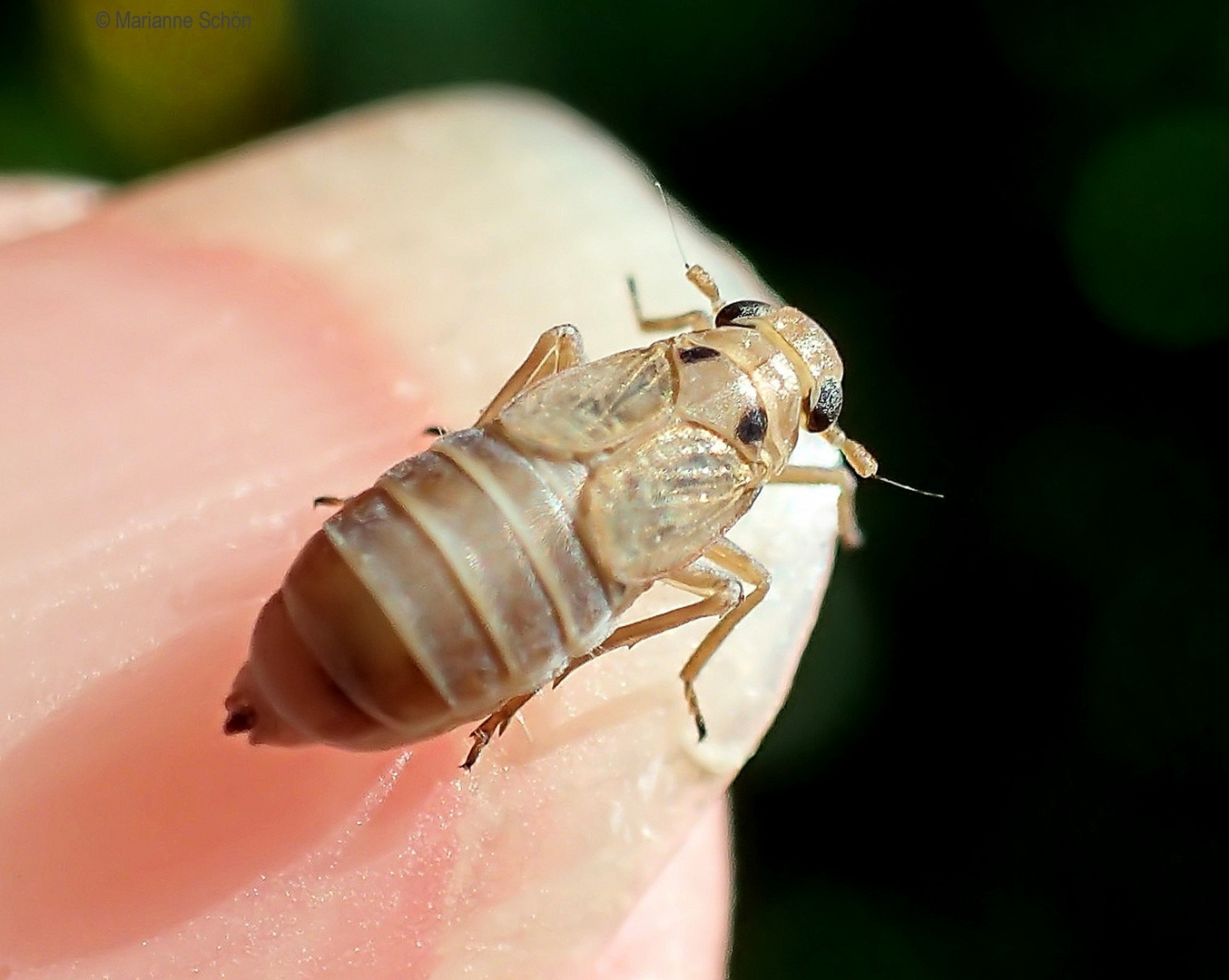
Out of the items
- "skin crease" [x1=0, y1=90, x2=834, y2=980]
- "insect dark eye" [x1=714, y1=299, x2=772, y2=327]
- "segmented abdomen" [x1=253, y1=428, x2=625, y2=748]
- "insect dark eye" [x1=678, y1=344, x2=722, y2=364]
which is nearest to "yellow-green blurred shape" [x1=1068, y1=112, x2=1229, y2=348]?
"skin crease" [x1=0, y1=90, x2=834, y2=980]

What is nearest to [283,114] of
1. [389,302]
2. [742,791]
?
[389,302]

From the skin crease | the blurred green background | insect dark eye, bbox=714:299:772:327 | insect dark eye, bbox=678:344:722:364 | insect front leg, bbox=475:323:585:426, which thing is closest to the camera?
the skin crease

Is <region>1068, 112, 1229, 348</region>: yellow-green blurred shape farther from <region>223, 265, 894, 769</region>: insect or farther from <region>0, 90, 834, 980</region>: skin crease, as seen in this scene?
<region>223, 265, 894, 769</region>: insect

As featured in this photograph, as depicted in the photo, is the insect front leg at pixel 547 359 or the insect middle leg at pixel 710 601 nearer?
the insect middle leg at pixel 710 601

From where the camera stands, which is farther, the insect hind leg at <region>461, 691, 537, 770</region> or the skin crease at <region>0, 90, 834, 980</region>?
the insect hind leg at <region>461, 691, 537, 770</region>

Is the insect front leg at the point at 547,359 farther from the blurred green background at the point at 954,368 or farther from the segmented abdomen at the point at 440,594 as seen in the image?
the blurred green background at the point at 954,368

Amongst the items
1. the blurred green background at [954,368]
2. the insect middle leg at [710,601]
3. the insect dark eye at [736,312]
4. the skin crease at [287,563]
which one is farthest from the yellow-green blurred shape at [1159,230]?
the insect middle leg at [710,601]
